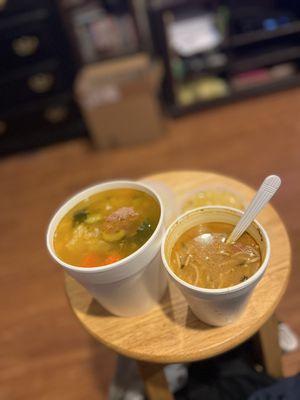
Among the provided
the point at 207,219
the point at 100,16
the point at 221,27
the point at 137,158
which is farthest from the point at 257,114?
the point at 207,219

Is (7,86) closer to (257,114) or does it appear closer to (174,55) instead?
(174,55)

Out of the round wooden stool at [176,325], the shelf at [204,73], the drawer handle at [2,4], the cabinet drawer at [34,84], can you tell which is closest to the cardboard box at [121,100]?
the cabinet drawer at [34,84]

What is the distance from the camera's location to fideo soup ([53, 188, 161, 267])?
0.64m

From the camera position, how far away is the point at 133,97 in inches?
85.4

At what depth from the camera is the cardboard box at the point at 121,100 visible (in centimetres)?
212

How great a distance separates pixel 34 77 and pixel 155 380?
1955 mm

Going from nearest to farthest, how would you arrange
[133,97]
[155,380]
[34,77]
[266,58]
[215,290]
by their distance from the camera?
[215,290]
[155,380]
[133,97]
[34,77]
[266,58]

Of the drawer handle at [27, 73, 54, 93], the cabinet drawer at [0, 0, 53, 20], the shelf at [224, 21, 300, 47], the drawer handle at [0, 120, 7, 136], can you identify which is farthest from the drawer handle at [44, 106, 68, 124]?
the shelf at [224, 21, 300, 47]

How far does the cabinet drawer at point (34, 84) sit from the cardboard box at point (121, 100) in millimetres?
152

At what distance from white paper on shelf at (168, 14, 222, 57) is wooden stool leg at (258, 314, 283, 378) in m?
1.85

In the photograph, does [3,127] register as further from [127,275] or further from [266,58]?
[127,275]

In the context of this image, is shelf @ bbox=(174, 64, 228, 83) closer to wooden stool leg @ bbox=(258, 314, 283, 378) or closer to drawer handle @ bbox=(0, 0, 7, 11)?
drawer handle @ bbox=(0, 0, 7, 11)

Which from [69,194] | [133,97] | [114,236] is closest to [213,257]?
[114,236]

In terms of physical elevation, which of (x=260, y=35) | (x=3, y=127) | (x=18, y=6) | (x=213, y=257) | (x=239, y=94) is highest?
(x=18, y=6)
